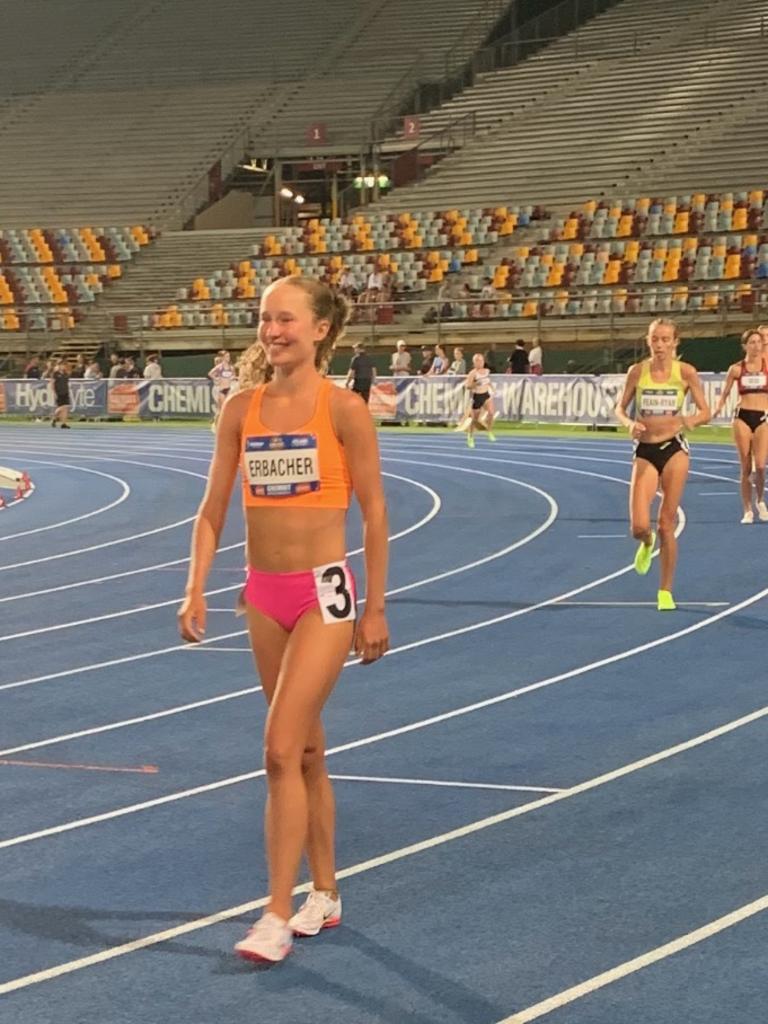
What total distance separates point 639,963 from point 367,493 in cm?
157

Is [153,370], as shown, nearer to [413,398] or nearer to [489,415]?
[413,398]

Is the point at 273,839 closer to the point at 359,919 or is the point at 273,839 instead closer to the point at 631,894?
the point at 359,919

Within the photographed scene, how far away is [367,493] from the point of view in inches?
194

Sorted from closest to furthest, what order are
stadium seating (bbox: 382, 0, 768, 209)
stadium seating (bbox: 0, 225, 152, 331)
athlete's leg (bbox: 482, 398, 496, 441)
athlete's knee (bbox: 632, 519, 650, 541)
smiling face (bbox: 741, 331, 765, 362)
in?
athlete's knee (bbox: 632, 519, 650, 541) → smiling face (bbox: 741, 331, 765, 362) → athlete's leg (bbox: 482, 398, 496, 441) → stadium seating (bbox: 382, 0, 768, 209) → stadium seating (bbox: 0, 225, 152, 331)

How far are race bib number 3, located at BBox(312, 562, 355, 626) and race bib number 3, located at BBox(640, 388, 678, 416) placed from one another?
7.19 metres

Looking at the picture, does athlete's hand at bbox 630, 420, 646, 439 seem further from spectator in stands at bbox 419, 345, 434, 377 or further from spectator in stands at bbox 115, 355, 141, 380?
spectator in stands at bbox 115, 355, 141, 380

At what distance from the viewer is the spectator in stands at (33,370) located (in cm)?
4447

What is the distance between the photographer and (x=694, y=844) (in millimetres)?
5965

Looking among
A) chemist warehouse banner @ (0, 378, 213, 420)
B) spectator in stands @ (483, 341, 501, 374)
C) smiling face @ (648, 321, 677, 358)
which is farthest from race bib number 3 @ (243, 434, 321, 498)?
chemist warehouse banner @ (0, 378, 213, 420)

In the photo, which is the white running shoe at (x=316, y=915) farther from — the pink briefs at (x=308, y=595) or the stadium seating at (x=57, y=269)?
the stadium seating at (x=57, y=269)

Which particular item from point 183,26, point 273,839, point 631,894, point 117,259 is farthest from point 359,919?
point 183,26

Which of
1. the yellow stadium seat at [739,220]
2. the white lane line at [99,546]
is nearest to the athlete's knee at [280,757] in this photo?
the white lane line at [99,546]

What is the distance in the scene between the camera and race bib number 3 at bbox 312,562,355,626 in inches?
192

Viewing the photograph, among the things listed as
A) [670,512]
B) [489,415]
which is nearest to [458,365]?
[489,415]
